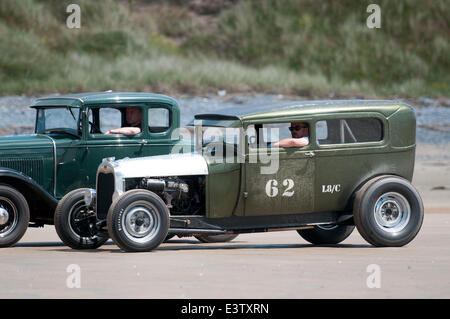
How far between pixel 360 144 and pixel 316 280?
12.7ft

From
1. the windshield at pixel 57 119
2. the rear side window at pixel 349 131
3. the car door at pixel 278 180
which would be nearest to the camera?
the car door at pixel 278 180

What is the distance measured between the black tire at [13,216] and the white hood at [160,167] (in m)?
1.75

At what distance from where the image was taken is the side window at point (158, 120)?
15359 mm

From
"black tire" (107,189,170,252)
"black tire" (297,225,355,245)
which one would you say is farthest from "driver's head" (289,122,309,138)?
"black tire" (107,189,170,252)

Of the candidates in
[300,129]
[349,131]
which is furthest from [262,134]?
[349,131]

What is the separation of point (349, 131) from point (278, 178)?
1.17 meters

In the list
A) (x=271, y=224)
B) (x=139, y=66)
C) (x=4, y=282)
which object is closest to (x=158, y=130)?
(x=271, y=224)

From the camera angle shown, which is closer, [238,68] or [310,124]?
[310,124]

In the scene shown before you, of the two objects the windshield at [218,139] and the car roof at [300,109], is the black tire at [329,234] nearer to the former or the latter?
the car roof at [300,109]

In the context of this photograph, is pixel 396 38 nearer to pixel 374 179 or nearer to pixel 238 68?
pixel 238 68

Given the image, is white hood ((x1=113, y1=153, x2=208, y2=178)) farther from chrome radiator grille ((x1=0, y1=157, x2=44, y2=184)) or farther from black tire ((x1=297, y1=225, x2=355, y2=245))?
black tire ((x1=297, y1=225, x2=355, y2=245))

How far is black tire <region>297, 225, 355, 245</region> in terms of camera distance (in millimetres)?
14305

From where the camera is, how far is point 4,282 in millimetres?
9812

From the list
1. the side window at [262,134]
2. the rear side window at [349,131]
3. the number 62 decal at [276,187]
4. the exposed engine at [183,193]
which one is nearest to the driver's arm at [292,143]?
the side window at [262,134]
